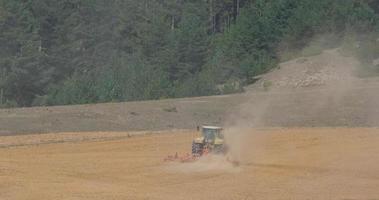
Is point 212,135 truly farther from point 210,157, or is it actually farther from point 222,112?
point 222,112

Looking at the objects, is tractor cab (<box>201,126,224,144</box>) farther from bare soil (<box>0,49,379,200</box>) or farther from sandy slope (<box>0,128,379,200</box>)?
sandy slope (<box>0,128,379,200</box>)

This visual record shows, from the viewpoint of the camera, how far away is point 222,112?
5562 centimetres

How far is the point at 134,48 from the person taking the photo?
344 ft

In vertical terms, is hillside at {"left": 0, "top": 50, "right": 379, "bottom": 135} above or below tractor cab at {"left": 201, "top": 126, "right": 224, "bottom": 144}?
above

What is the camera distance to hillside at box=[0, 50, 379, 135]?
49.9 metres

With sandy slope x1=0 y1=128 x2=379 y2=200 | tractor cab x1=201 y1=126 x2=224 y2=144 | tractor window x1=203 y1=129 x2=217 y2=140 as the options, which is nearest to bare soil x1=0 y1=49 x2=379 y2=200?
sandy slope x1=0 y1=128 x2=379 y2=200

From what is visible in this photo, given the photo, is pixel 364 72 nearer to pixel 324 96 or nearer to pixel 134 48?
pixel 324 96

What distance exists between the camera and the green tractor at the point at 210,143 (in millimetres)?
33688

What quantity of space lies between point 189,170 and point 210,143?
2441 millimetres

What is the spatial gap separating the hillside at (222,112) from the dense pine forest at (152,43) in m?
10.1

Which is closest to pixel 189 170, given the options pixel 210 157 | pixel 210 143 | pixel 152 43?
pixel 210 157

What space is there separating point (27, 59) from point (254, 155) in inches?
2401

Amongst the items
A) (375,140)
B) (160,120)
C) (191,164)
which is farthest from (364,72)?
(191,164)

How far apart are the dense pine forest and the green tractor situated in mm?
34952
